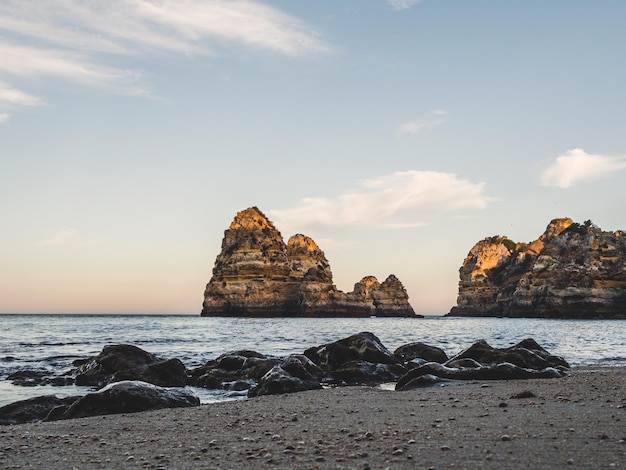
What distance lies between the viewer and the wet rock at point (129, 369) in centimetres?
1636

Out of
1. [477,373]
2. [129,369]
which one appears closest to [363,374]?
[477,373]

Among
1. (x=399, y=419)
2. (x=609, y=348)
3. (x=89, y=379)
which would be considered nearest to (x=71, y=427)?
(x=399, y=419)

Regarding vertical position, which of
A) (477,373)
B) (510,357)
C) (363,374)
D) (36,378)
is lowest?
(36,378)

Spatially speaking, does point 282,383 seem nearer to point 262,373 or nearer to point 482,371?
point 262,373

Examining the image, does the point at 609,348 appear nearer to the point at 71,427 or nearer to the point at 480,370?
the point at 480,370

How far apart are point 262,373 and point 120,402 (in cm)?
679

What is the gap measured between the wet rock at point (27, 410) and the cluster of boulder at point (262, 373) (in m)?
0.02

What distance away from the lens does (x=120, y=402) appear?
1075 centimetres

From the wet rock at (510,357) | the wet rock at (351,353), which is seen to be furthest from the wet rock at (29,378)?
the wet rock at (510,357)

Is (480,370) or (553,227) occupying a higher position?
(553,227)

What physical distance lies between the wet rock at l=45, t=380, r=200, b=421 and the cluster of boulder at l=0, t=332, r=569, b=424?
2cm

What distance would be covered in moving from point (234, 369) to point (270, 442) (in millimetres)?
12084

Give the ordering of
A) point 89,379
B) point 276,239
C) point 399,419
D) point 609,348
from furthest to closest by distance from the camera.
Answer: point 276,239 → point 609,348 → point 89,379 → point 399,419

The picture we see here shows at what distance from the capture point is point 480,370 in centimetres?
1477
